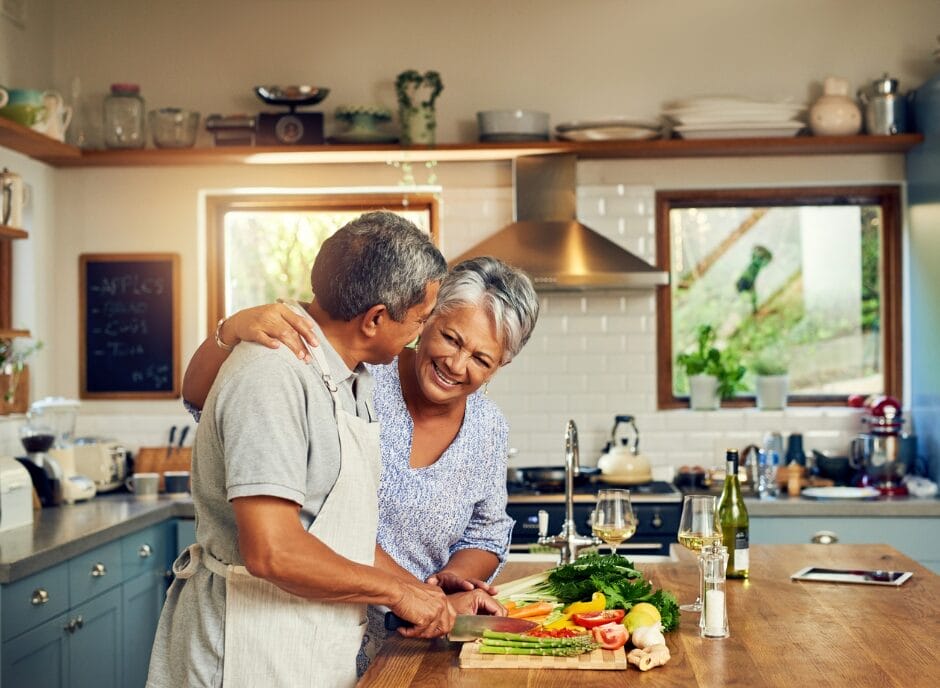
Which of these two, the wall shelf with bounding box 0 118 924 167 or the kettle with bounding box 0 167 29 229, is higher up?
the wall shelf with bounding box 0 118 924 167

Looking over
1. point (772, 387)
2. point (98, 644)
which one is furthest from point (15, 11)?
point (772, 387)

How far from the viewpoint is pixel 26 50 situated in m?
5.29

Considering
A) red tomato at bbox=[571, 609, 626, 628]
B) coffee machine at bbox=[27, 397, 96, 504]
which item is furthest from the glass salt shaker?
coffee machine at bbox=[27, 397, 96, 504]

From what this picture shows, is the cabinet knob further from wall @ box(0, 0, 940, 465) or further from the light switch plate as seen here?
the light switch plate

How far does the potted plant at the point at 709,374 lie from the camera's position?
547cm

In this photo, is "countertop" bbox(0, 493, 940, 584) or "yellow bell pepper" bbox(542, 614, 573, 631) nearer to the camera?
"yellow bell pepper" bbox(542, 614, 573, 631)

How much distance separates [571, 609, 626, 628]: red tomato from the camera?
227cm

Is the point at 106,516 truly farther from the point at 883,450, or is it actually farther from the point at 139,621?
the point at 883,450

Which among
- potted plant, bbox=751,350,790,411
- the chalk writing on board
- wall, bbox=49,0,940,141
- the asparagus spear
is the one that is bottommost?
the asparagus spear

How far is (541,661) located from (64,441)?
342 centimetres

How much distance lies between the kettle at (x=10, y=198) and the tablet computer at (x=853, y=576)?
10.8 ft

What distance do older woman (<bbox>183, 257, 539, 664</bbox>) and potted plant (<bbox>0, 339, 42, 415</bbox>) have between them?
8.47ft

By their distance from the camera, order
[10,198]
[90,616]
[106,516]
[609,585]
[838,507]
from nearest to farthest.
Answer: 1. [609,585]
2. [90,616]
3. [106,516]
4. [10,198]
5. [838,507]

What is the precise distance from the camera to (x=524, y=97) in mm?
5523
